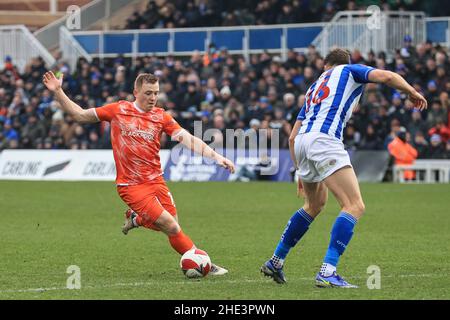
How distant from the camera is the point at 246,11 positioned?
1380 inches

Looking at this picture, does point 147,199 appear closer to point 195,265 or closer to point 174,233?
point 174,233

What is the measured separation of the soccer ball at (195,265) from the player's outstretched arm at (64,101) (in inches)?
63.2

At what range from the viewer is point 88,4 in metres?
38.0

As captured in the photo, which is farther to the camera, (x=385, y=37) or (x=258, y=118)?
(x=385, y=37)

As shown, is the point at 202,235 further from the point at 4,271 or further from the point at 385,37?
the point at 385,37

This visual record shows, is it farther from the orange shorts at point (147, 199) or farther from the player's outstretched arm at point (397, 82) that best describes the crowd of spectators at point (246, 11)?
the player's outstretched arm at point (397, 82)

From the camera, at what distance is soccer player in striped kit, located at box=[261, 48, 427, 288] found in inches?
369

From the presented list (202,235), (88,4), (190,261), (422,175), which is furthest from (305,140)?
(88,4)

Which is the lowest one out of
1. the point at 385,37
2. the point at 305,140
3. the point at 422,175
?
the point at 422,175

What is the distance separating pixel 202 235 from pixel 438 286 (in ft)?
18.9

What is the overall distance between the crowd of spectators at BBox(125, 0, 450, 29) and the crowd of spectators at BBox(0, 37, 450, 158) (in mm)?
2082

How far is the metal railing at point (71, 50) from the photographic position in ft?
117

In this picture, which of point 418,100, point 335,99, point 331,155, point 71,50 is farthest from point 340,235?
point 71,50

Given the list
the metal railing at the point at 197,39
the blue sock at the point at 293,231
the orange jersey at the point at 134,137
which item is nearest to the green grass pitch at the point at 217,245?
the blue sock at the point at 293,231
